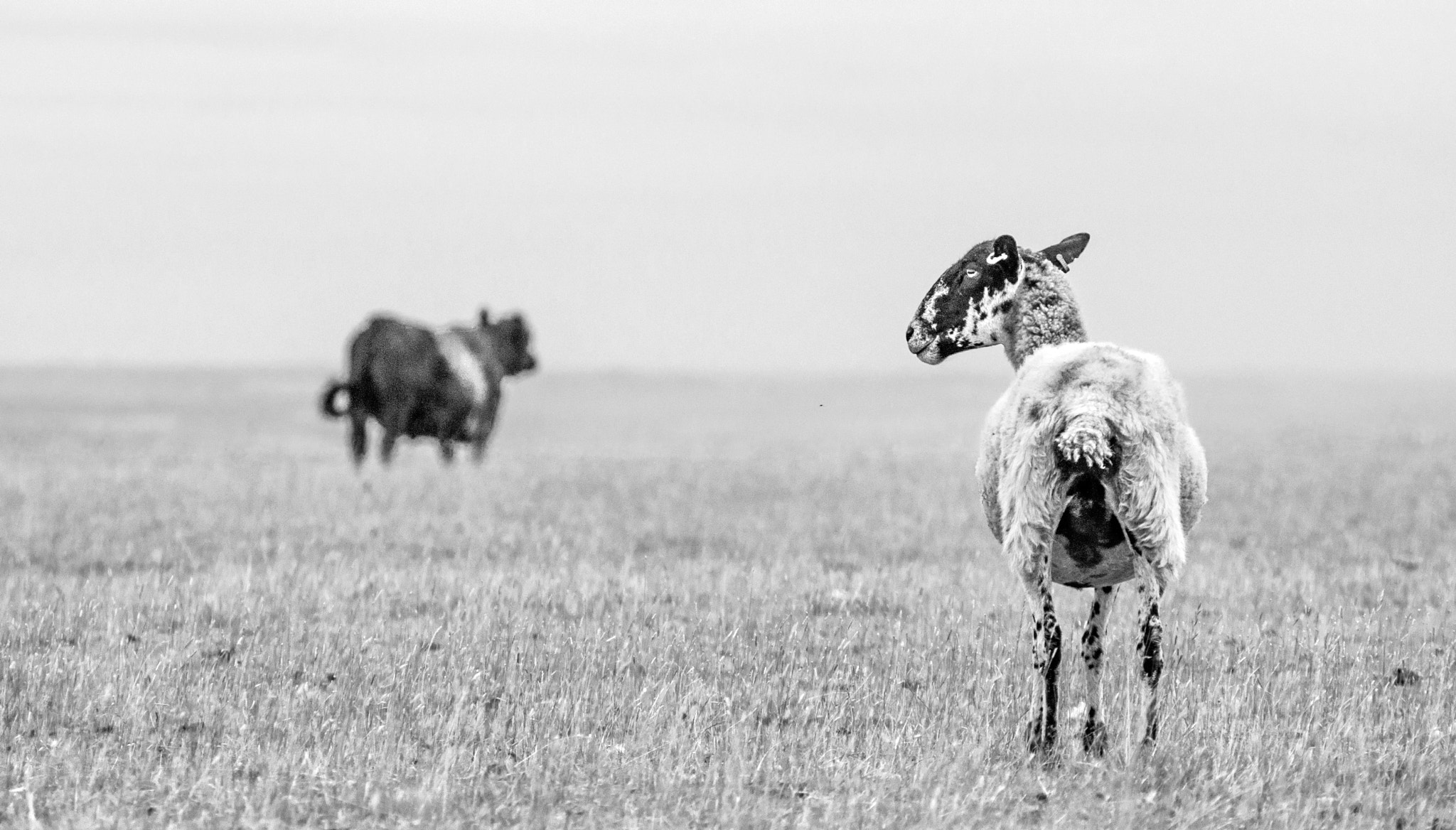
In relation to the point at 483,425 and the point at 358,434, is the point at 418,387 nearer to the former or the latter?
the point at 358,434

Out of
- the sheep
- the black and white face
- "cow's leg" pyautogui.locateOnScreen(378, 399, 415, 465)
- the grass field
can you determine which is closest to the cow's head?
"cow's leg" pyautogui.locateOnScreen(378, 399, 415, 465)

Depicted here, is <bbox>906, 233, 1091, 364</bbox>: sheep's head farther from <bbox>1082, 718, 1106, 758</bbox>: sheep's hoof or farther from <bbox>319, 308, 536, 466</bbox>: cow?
<bbox>319, 308, 536, 466</bbox>: cow

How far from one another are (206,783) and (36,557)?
898 cm

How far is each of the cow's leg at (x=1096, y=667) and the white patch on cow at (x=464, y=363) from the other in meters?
17.7

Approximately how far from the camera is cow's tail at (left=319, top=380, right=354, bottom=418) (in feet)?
76.2

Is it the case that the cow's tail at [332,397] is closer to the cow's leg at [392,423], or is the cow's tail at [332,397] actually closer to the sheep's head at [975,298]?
the cow's leg at [392,423]

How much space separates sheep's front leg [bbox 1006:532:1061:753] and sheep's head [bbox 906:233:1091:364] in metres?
1.89

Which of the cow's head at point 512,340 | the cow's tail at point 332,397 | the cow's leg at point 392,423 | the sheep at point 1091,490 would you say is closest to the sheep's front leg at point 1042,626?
the sheep at point 1091,490

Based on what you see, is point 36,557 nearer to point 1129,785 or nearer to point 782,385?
point 1129,785

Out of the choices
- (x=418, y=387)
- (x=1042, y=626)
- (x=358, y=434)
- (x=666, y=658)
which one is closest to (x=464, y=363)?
(x=418, y=387)

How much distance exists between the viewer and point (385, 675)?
882cm

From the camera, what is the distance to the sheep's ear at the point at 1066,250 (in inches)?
351

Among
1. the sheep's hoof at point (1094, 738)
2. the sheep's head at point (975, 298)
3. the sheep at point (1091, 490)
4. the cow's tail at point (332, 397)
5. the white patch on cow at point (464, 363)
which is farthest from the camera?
the white patch on cow at point (464, 363)

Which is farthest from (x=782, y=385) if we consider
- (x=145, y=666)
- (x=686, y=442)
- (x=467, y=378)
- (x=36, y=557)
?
(x=145, y=666)
